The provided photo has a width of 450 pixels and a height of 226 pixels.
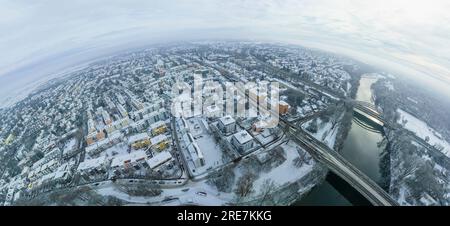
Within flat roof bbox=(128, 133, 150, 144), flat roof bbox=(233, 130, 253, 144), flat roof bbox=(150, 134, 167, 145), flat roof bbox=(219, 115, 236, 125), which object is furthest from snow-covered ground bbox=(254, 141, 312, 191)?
flat roof bbox=(128, 133, 150, 144)

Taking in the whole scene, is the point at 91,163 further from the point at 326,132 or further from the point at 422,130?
the point at 422,130

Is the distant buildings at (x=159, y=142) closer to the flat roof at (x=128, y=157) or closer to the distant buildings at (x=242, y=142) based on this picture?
the flat roof at (x=128, y=157)

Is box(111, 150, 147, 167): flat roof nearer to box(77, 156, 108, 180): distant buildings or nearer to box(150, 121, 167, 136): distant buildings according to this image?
box(77, 156, 108, 180): distant buildings

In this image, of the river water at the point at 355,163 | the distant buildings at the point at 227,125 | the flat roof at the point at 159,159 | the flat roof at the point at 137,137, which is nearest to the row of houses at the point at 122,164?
the flat roof at the point at 159,159

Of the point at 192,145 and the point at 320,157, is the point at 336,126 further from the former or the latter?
the point at 192,145
